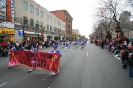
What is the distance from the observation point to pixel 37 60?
21.9 feet

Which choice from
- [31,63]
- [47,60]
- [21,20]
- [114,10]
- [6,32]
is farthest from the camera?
[21,20]

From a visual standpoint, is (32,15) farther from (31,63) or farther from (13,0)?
(31,63)

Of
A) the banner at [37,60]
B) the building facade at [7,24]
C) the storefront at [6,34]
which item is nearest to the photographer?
the banner at [37,60]

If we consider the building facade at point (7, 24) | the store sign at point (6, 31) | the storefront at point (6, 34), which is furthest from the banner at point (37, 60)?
the storefront at point (6, 34)

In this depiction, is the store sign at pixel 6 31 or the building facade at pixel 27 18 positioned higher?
the building facade at pixel 27 18

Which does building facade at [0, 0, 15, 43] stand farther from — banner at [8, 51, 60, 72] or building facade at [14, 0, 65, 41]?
banner at [8, 51, 60, 72]

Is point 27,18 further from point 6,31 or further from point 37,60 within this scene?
point 37,60

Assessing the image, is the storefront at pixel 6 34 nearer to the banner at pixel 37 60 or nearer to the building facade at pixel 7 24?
the building facade at pixel 7 24

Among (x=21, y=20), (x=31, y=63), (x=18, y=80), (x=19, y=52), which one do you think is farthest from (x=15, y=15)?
(x=18, y=80)

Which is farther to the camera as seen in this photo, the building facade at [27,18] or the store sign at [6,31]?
the building facade at [27,18]

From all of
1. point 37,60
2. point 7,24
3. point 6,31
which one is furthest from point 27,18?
point 37,60

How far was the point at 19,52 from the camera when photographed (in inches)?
300

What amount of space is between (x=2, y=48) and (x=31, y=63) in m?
8.18

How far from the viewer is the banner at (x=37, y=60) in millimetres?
6262
